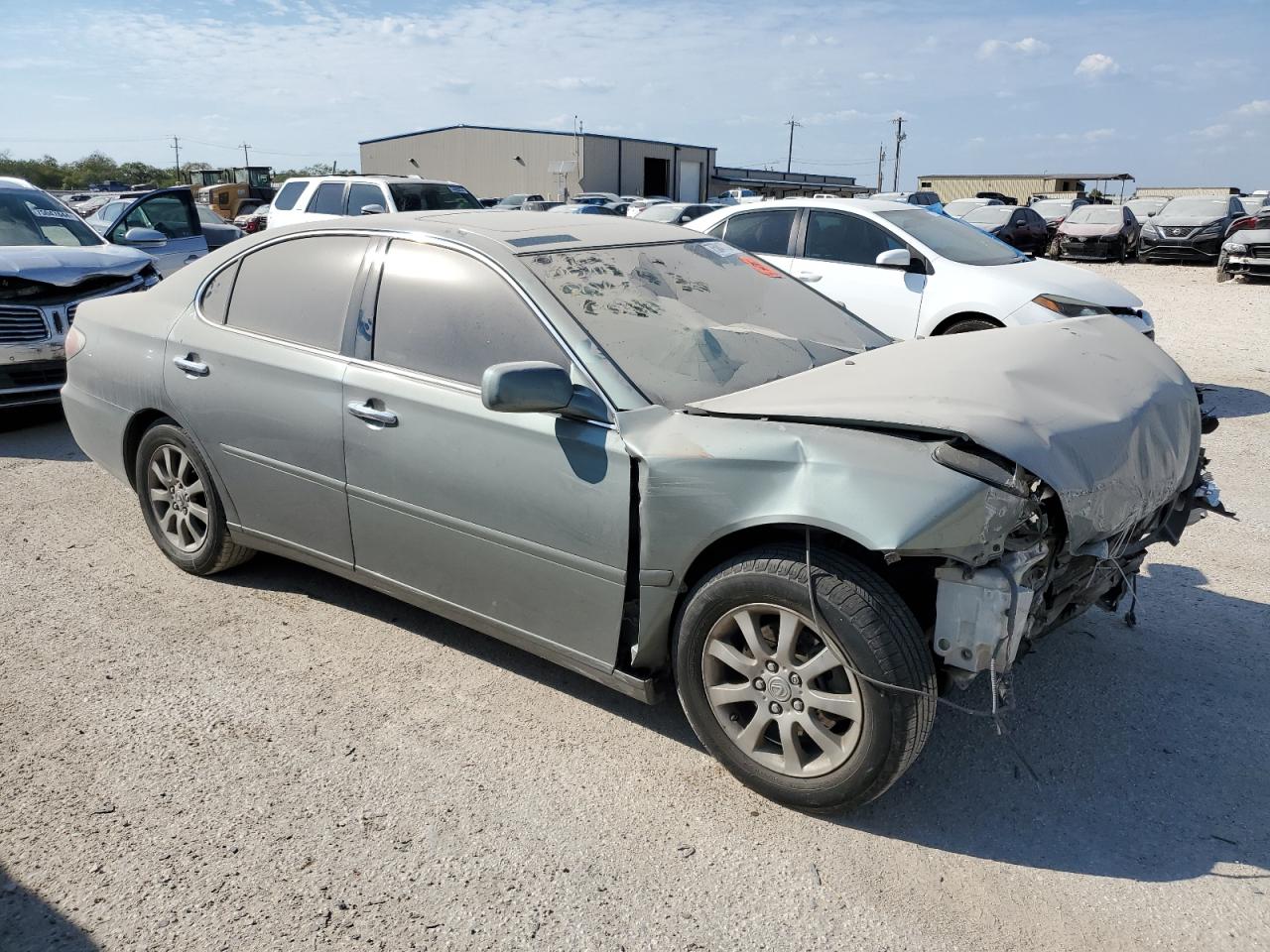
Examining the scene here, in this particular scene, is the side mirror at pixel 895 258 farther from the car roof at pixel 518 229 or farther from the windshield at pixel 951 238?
the car roof at pixel 518 229

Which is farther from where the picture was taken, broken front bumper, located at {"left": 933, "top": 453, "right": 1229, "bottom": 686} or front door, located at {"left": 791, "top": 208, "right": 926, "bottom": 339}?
front door, located at {"left": 791, "top": 208, "right": 926, "bottom": 339}

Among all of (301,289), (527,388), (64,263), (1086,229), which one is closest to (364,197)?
(64,263)

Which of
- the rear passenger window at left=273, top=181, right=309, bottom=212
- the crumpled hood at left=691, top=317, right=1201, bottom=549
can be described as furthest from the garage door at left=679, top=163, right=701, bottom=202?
the crumpled hood at left=691, top=317, right=1201, bottom=549

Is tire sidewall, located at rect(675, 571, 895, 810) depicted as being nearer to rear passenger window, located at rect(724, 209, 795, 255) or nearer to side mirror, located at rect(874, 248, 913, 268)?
side mirror, located at rect(874, 248, 913, 268)

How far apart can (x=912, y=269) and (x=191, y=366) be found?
5.63 metres

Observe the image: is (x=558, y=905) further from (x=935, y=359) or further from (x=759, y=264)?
(x=759, y=264)

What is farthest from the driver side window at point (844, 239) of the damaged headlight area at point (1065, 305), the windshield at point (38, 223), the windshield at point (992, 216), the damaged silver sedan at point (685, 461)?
the windshield at point (992, 216)

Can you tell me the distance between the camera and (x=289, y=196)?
14.6m

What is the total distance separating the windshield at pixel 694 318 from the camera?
10.8 ft

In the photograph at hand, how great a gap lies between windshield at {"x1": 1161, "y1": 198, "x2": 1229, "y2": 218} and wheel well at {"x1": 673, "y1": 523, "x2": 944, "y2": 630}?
24696 mm

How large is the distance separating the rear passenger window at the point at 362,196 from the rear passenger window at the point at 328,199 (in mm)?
190

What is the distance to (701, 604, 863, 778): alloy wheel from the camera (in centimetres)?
277

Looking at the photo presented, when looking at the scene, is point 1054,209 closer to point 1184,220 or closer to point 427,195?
point 1184,220

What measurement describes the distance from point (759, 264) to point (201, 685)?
9.52 feet
